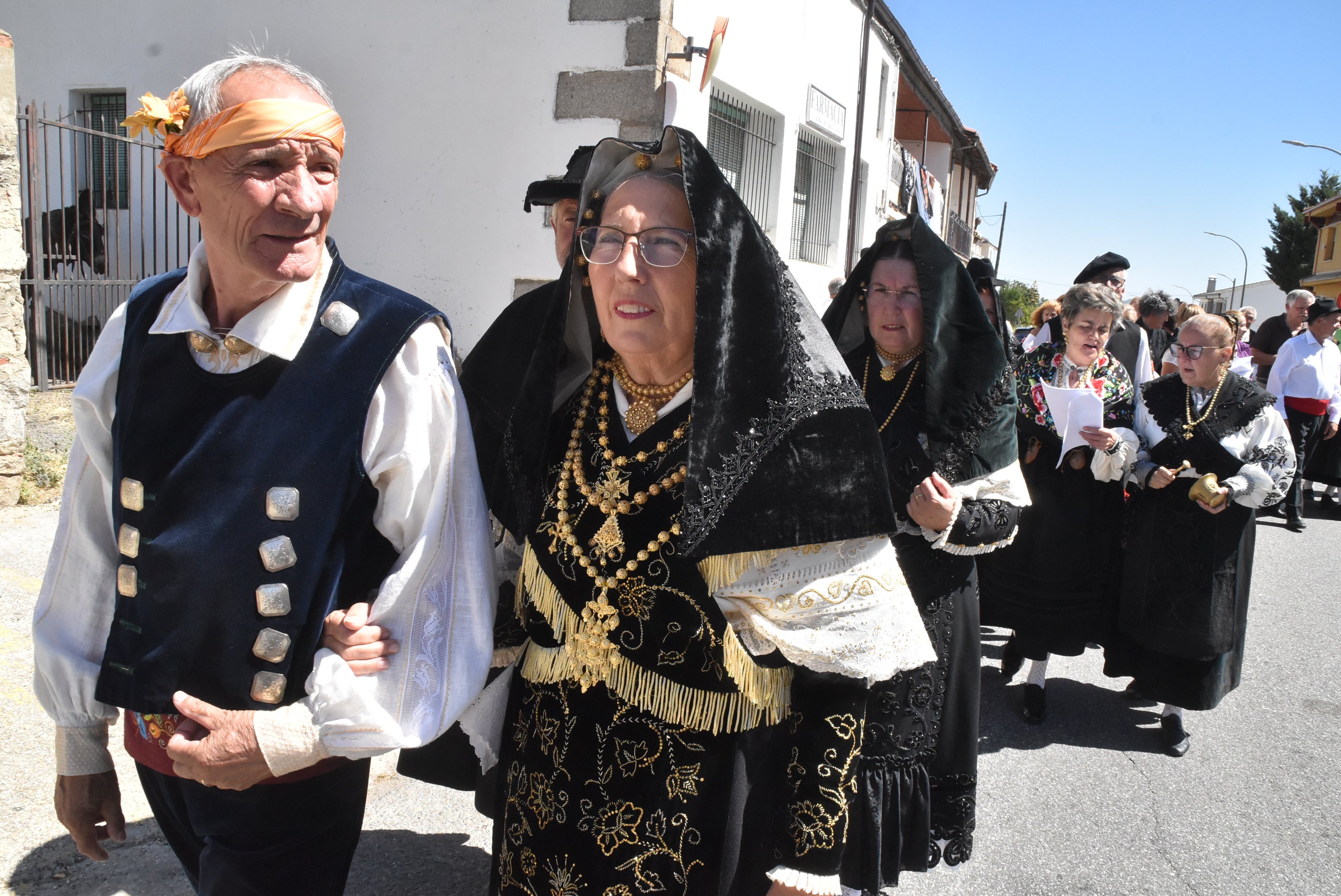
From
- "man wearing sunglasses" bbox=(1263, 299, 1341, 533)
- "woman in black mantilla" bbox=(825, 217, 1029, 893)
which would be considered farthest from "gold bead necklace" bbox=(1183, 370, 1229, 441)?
"man wearing sunglasses" bbox=(1263, 299, 1341, 533)

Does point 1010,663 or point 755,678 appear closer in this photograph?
point 755,678

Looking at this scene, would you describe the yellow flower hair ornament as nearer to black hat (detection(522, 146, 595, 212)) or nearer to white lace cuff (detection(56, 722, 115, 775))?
black hat (detection(522, 146, 595, 212))

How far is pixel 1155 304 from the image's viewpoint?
7746mm

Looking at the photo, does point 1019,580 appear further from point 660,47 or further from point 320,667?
point 660,47

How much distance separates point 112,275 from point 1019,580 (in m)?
9.30

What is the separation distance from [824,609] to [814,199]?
10906 mm

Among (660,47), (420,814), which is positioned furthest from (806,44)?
(420,814)

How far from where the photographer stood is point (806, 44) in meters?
10.2

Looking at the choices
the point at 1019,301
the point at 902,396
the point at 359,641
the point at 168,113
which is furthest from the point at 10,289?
the point at 1019,301

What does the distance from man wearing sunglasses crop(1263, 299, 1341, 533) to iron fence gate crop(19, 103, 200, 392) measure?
414 inches

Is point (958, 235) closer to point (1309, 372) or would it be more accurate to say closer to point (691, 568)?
point (1309, 372)

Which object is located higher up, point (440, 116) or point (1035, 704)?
point (440, 116)

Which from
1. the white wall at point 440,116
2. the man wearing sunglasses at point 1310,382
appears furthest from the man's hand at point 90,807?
the man wearing sunglasses at point 1310,382

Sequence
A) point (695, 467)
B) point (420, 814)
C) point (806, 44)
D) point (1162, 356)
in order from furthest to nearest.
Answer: point (806, 44)
point (1162, 356)
point (420, 814)
point (695, 467)
